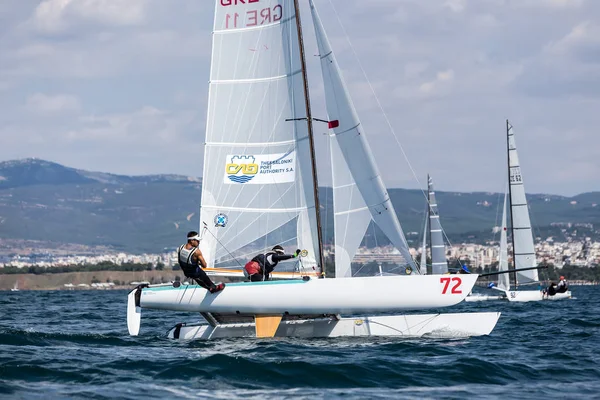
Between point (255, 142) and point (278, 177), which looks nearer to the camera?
point (278, 177)

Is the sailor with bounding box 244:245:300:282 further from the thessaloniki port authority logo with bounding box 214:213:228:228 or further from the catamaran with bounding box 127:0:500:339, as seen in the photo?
the thessaloniki port authority logo with bounding box 214:213:228:228

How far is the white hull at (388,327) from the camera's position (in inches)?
746

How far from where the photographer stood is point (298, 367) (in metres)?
14.3

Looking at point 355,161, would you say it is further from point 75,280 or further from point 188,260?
point 75,280

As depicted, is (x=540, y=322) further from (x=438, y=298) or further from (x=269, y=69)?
(x=269, y=69)

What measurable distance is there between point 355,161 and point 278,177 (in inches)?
66.5

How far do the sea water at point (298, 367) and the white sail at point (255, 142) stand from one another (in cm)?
266

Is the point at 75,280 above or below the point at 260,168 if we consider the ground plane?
below

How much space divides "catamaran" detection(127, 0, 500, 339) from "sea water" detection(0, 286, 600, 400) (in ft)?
3.13

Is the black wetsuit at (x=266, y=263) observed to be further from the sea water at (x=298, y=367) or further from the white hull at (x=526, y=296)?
the white hull at (x=526, y=296)

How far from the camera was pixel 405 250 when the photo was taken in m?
19.7

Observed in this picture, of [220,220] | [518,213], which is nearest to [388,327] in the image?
[220,220]

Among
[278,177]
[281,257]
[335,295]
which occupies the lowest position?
[335,295]

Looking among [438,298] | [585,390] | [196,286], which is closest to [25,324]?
[196,286]
